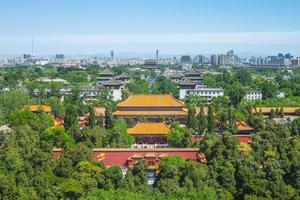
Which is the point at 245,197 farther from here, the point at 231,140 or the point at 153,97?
the point at 153,97

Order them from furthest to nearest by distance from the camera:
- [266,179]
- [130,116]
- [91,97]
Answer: [91,97] → [130,116] → [266,179]

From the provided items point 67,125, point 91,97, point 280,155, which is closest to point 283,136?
point 280,155

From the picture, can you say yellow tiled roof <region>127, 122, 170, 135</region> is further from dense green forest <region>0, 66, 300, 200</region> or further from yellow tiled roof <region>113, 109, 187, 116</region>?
yellow tiled roof <region>113, 109, 187, 116</region>

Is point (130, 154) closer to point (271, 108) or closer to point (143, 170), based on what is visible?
point (143, 170)

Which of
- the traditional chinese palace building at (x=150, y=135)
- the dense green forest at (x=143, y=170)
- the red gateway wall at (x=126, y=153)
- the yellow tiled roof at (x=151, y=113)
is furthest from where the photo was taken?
the yellow tiled roof at (x=151, y=113)

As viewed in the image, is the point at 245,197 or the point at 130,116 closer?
the point at 245,197

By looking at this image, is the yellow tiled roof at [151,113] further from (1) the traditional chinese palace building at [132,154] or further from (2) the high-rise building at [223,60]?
(2) the high-rise building at [223,60]

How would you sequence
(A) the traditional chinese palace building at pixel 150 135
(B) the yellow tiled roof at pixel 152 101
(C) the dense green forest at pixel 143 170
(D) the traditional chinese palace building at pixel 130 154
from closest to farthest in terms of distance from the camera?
1. (C) the dense green forest at pixel 143 170
2. (D) the traditional chinese palace building at pixel 130 154
3. (A) the traditional chinese palace building at pixel 150 135
4. (B) the yellow tiled roof at pixel 152 101

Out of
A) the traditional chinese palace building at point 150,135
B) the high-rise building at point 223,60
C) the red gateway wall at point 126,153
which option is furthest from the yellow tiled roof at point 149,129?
the high-rise building at point 223,60
